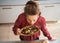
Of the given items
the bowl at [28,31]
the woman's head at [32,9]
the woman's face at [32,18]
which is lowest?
the bowl at [28,31]

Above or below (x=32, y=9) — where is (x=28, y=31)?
below

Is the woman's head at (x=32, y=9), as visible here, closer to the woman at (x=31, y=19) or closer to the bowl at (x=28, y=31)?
the woman at (x=31, y=19)

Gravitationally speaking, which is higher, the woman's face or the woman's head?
the woman's head

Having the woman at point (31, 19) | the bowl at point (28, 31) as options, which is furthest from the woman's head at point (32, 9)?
the bowl at point (28, 31)

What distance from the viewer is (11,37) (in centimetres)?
229

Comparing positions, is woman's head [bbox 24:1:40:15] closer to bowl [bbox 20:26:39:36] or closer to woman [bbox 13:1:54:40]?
woman [bbox 13:1:54:40]

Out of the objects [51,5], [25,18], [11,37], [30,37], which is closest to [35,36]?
[30,37]

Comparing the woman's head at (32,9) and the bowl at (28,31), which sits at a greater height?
the woman's head at (32,9)

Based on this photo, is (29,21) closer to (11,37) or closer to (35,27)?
(35,27)

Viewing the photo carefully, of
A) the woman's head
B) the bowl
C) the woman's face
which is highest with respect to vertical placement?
the woman's head

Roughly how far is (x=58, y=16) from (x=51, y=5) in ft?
0.67

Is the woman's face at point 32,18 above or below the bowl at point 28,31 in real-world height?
above

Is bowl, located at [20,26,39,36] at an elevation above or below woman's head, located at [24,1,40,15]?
below

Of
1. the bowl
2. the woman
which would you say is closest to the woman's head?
the woman
